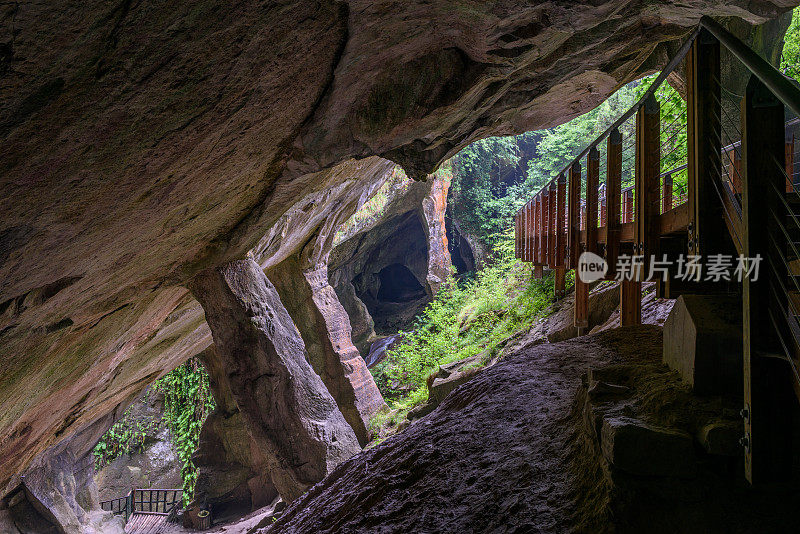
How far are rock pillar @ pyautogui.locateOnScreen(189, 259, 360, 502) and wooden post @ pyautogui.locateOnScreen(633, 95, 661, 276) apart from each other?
424 cm

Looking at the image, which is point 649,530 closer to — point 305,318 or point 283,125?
point 283,125

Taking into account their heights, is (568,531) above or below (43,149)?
below

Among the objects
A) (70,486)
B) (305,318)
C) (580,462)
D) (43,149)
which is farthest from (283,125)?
(70,486)

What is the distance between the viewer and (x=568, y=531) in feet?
4.82

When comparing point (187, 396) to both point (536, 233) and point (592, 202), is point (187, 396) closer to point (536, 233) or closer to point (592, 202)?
point (536, 233)

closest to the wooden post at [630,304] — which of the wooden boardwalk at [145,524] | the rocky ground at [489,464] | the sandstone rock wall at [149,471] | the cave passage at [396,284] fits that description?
the rocky ground at [489,464]

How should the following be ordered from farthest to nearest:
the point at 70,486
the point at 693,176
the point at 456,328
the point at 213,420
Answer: the point at 213,420 < the point at 456,328 < the point at 70,486 < the point at 693,176

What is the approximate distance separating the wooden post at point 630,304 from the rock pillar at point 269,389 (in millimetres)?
3729

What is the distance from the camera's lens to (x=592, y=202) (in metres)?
3.99

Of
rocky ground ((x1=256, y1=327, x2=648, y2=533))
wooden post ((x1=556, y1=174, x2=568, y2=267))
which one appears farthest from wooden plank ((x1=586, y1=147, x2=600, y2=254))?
wooden post ((x1=556, y1=174, x2=568, y2=267))

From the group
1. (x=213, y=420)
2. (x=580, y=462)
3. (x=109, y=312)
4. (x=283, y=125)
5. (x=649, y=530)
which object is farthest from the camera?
(x=213, y=420)

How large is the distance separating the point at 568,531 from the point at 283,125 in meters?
3.16

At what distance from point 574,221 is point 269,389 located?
3906mm

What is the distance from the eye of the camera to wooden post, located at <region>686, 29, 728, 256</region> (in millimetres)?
1960
